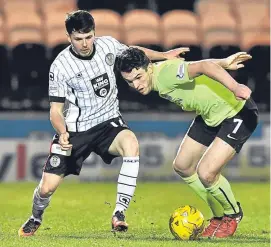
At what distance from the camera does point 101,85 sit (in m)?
9.15

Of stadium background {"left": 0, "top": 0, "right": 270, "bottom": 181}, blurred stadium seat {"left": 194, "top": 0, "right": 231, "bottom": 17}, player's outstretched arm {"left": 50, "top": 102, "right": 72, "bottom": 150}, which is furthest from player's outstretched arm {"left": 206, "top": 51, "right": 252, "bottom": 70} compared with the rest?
blurred stadium seat {"left": 194, "top": 0, "right": 231, "bottom": 17}

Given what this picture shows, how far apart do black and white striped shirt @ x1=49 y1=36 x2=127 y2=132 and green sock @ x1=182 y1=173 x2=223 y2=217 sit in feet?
3.23

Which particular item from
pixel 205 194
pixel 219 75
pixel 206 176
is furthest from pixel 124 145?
pixel 219 75

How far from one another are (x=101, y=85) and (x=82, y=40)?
554 mm

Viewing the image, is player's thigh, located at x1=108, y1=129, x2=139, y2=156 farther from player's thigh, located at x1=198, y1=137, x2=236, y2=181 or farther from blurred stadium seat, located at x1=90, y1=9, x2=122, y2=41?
blurred stadium seat, located at x1=90, y1=9, x2=122, y2=41

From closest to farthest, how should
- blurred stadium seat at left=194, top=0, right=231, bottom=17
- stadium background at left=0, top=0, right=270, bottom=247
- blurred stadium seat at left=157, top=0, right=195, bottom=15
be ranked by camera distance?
stadium background at left=0, top=0, right=270, bottom=247 < blurred stadium seat at left=194, top=0, right=231, bottom=17 < blurred stadium seat at left=157, top=0, right=195, bottom=15

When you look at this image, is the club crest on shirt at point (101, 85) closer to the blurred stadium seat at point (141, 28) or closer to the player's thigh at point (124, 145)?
the player's thigh at point (124, 145)

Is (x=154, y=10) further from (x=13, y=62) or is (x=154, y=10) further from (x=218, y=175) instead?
(x=218, y=175)

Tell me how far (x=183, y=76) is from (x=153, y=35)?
29.9 ft

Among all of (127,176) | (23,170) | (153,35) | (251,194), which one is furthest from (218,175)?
(153,35)

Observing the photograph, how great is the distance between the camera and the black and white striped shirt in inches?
354

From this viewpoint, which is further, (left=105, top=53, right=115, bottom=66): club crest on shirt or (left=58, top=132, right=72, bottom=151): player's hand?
(left=105, top=53, right=115, bottom=66): club crest on shirt

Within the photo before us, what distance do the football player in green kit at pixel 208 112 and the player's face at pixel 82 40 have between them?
367 mm

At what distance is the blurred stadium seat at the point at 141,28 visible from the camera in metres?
17.5
